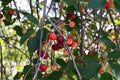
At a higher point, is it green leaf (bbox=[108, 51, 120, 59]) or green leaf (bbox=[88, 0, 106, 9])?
green leaf (bbox=[88, 0, 106, 9])

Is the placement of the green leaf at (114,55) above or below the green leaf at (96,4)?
below

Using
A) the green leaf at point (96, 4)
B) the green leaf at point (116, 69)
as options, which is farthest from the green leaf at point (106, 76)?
the green leaf at point (96, 4)

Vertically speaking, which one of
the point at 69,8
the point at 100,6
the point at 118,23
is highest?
the point at 100,6

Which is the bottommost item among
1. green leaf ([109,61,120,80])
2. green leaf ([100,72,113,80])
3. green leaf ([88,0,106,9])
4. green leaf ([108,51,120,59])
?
green leaf ([100,72,113,80])

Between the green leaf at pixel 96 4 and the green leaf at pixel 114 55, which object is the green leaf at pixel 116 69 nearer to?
the green leaf at pixel 114 55

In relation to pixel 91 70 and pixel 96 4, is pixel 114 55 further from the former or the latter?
pixel 96 4

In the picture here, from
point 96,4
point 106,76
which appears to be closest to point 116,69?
point 106,76

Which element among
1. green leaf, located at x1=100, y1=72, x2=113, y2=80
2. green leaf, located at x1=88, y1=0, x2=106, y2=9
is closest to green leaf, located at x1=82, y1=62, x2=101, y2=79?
green leaf, located at x1=100, y1=72, x2=113, y2=80

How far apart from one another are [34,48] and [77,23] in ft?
1.78

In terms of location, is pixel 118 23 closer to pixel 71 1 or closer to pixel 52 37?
pixel 71 1

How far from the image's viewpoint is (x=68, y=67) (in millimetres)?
1692

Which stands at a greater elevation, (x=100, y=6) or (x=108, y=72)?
(x=100, y=6)

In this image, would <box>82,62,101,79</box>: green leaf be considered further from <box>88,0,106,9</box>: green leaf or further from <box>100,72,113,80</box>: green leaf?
<box>88,0,106,9</box>: green leaf

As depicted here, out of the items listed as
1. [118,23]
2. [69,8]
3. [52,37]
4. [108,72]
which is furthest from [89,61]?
[118,23]
